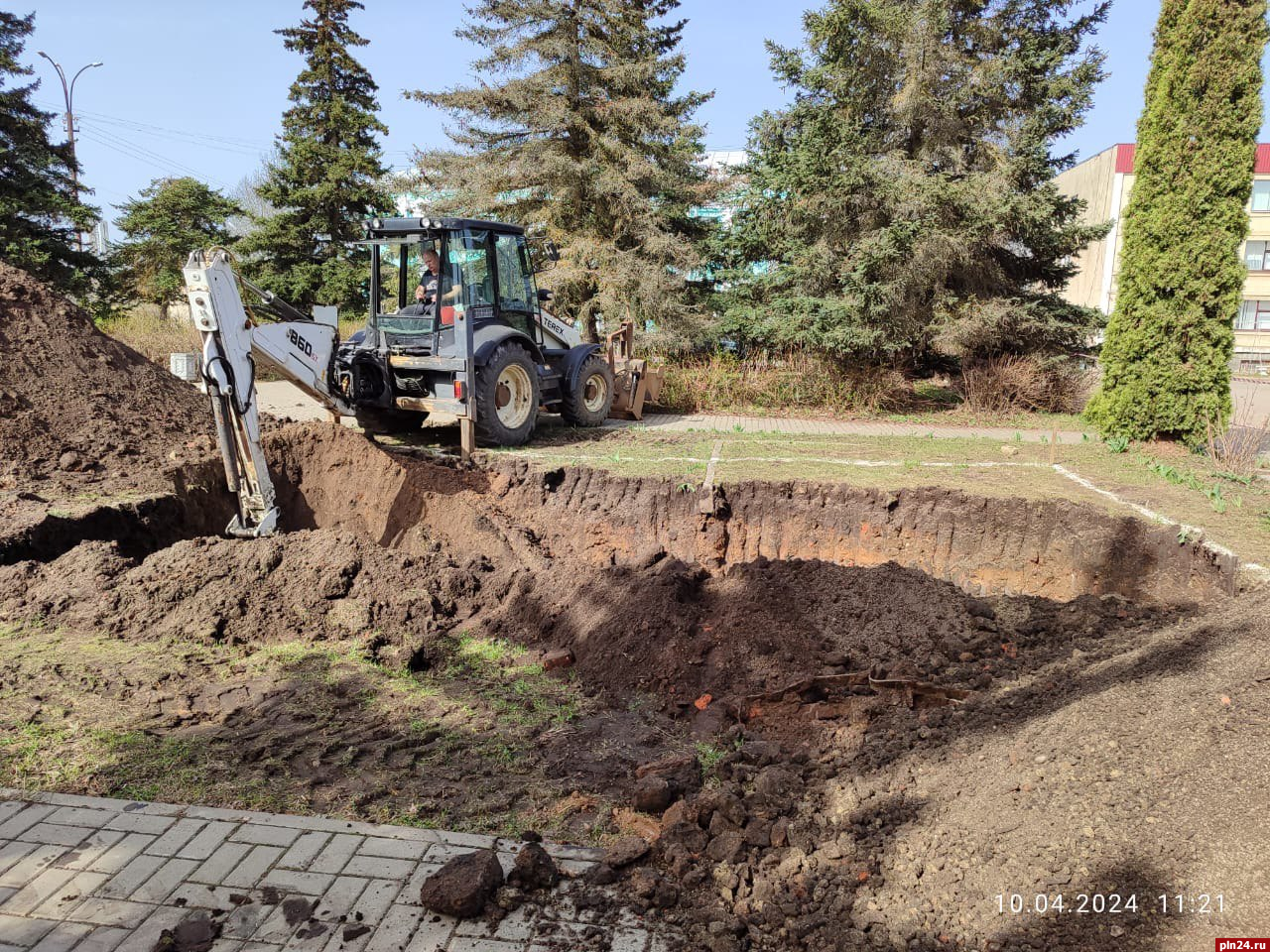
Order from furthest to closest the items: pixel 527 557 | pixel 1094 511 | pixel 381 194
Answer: pixel 381 194 → pixel 527 557 → pixel 1094 511

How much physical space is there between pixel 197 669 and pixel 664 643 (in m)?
2.95

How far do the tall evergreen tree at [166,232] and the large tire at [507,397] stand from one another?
1545 centimetres

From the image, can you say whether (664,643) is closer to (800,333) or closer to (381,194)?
(800,333)

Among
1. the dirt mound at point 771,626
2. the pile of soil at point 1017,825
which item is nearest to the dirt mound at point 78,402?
the dirt mound at point 771,626

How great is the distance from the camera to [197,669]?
5020 millimetres

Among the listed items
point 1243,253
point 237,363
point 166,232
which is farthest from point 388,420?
point 1243,253

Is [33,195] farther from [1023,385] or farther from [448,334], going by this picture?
[1023,385]

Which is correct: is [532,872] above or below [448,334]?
below

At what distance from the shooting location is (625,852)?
3.17 m

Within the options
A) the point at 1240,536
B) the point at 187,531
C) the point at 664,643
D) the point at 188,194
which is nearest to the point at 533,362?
the point at 187,531

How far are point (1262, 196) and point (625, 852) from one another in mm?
48312

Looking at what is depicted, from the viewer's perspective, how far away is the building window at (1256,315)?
38.1m

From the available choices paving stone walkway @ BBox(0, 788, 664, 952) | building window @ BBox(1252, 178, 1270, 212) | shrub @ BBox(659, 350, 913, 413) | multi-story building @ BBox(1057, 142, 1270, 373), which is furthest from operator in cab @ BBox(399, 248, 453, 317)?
building window @ BBox(1252, 178, 1270, 212)

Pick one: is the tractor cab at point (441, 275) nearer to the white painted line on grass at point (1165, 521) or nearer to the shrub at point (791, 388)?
the shrub at point (791, 388)
